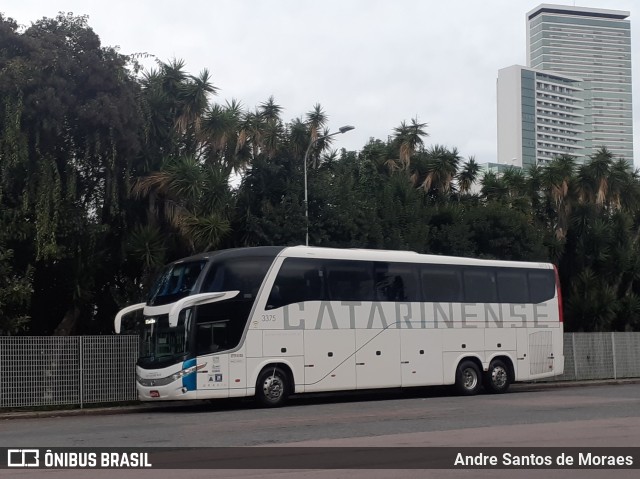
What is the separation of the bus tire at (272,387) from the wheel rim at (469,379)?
623cm

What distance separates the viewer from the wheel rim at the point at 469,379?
2655 cm

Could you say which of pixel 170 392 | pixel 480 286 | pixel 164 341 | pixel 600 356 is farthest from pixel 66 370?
pixel 600 356

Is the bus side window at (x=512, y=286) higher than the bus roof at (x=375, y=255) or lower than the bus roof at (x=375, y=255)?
lower

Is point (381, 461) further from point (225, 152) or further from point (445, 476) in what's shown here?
point (225, 152)

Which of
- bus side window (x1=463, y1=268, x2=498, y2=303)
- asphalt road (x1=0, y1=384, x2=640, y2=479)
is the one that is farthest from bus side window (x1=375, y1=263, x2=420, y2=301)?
asphalt road (x1=0, y1=384, x2=640, y2=479)

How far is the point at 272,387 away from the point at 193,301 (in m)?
3.06

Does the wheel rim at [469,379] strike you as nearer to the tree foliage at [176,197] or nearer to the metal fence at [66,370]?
the tree foliage at [176,197]

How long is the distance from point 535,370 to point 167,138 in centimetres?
1419

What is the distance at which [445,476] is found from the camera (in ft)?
34.0

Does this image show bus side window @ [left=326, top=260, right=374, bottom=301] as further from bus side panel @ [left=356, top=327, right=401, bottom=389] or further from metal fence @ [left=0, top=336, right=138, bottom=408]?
metal fence @ [left=0, top=336, right=138, bottom=408]

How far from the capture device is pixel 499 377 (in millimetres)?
27297

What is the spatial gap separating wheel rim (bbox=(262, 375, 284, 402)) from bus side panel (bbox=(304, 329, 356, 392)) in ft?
2.63

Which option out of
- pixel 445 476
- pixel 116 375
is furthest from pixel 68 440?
pixel 116 375

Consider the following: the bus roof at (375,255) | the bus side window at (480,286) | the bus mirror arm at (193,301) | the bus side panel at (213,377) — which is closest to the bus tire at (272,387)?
the bus side panel at (213,377)
